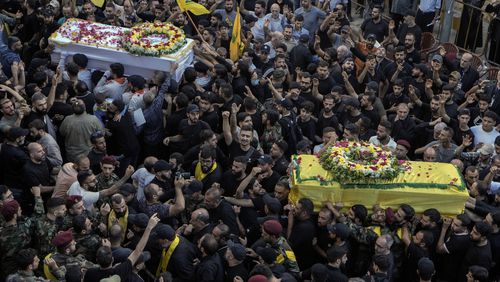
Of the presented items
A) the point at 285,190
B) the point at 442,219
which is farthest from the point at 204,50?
the point at 442,219

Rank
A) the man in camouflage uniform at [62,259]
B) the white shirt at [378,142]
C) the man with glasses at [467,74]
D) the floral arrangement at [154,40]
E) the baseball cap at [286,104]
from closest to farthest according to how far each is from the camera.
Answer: the man in camouflage uniform at [62,259] < the white shirt at [378,142] < the baseball cap at [286,104] < the floral arrangement at [154,40] < the man with glasses at [467,74]

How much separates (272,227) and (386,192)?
180 cm

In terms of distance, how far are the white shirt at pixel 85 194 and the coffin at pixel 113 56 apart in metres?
3.42

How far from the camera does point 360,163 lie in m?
8.88

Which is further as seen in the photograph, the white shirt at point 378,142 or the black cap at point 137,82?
the black cap at point 137,82

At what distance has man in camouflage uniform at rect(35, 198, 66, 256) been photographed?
7.67 meters

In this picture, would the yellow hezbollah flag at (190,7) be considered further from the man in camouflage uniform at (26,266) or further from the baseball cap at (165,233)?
the man in camouflage uniform at (26,266)

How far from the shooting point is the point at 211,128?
33.8ft

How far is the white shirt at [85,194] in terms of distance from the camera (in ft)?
27.3

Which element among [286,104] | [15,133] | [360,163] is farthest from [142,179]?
[360,163]

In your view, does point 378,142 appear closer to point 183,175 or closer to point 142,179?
point 183,175

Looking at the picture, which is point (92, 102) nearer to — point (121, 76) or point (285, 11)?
point (121, 76)

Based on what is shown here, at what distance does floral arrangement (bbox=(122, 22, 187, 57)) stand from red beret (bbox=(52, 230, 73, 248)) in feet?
15.5

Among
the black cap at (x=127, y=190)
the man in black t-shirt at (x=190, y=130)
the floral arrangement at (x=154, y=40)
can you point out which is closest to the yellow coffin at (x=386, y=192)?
the man in black t-shirt at (x=190, y=130)
